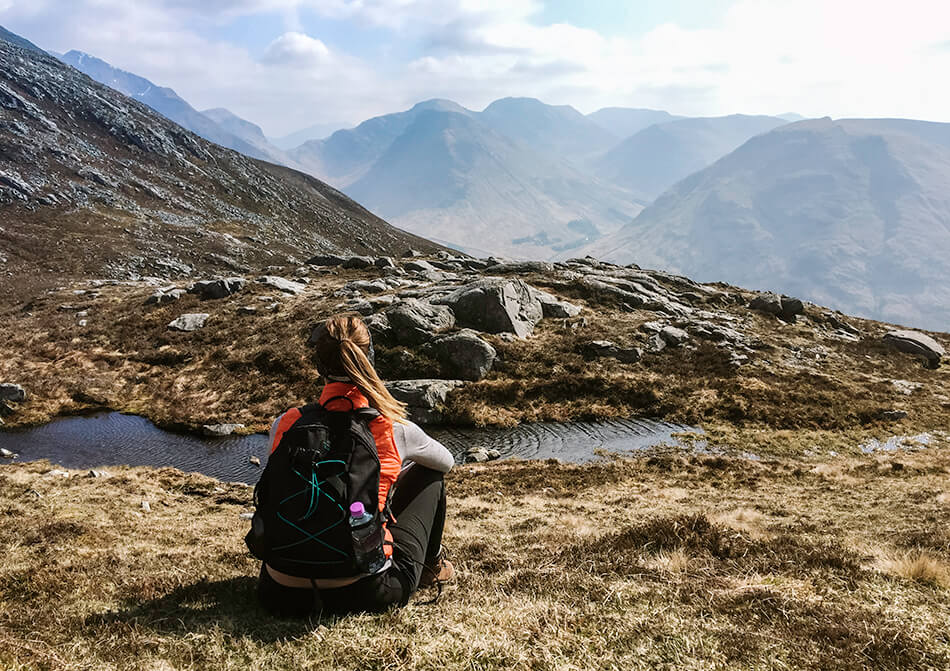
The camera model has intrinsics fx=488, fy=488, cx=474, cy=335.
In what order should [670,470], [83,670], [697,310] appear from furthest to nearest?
[697,310], [670,470], [83,670]

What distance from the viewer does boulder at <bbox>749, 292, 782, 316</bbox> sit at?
47500mm

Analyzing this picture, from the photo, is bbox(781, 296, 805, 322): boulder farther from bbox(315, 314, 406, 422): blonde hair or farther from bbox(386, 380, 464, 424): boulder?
bbox(315, 314, 406, 422): blonde hair

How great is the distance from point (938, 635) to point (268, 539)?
6799 mm

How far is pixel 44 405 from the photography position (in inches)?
1037

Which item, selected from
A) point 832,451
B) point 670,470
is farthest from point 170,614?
point 832,451

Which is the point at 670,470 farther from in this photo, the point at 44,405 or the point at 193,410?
the point at 44,405

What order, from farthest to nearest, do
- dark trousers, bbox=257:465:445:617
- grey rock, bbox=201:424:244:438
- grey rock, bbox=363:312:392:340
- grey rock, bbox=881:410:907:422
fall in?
grey rock, bbox=363:312:392:340 → grey rock, bbox=881:410:907:422 → grey rock, bbox=201:424:244:438 → dark trousers, bbox=257:465:445:617

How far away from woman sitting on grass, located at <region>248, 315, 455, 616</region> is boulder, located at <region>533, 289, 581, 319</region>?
34630 mm

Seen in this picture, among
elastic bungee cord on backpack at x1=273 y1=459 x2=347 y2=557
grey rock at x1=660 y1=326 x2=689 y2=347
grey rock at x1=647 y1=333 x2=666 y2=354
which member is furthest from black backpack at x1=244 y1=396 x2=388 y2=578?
grey rock at x1=660 y1=326 x2=689 y2=347

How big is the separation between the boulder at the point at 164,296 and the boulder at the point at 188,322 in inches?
251

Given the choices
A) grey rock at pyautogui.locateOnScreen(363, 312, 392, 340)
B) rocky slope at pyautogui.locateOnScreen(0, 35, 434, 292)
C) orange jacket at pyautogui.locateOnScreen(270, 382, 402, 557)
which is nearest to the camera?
orange jacket at pyautogui.locateOnScreen(270, 382, 402, 557)

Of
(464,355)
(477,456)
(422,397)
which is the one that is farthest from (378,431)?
(464,355)

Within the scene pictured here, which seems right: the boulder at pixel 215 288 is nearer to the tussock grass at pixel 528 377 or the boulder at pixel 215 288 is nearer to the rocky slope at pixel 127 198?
the tussock grass at pixel 528 377

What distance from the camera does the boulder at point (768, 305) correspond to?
156ft
